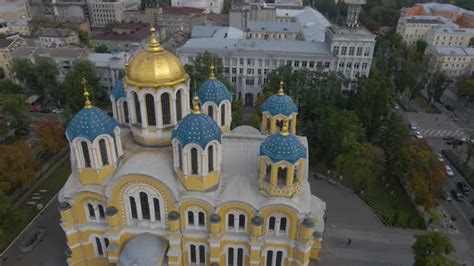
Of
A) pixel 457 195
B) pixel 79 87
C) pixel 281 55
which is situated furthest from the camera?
pixel 281 55

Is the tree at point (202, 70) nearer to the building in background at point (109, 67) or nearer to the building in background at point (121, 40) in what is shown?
the building in background at point (109, 67)

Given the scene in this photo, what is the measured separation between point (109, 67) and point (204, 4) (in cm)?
8017

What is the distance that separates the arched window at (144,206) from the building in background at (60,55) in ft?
156

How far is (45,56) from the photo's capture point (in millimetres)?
64875

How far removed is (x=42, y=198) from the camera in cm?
3962

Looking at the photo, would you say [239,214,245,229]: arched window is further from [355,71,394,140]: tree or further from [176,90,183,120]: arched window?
[355,71,394,140]: tree

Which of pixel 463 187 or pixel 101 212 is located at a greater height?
pixel 101 212

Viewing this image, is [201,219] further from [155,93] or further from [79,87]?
[79,87]

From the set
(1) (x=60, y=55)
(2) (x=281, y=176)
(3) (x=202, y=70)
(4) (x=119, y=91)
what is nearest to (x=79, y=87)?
(1) (x=60, y=55)

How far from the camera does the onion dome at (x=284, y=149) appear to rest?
24.6m

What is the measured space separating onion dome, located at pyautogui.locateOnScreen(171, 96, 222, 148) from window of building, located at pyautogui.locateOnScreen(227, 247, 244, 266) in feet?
31.8

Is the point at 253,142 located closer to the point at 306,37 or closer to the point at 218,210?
the point at 218,210

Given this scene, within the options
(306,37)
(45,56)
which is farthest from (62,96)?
(306,37)

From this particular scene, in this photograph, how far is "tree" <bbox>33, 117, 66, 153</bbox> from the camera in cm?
4365
